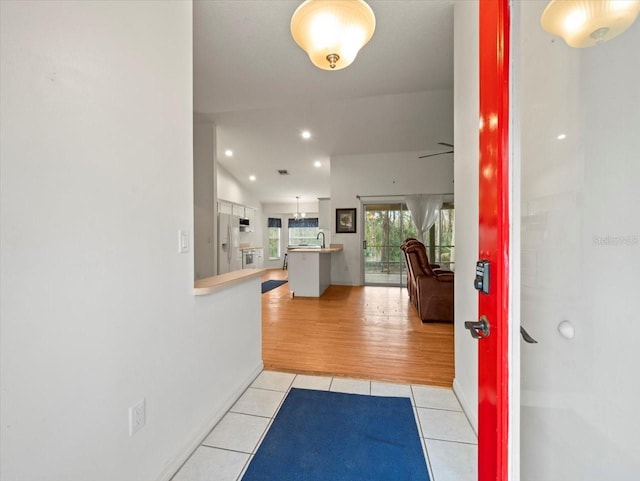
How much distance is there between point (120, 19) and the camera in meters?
1.03

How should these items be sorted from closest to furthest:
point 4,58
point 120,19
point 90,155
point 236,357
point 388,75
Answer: point 4,58 → point 90,155 → point 120,19 → point 236,357 → point 388,75

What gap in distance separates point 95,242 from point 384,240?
605 centimetres

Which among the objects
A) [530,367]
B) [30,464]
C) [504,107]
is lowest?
[30,464]

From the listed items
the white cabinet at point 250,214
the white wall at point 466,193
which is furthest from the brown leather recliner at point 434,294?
the white cabinet at point 250,214

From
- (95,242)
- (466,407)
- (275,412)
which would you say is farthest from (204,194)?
(466,407)

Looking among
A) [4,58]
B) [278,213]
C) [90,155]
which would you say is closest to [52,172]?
[90,155]

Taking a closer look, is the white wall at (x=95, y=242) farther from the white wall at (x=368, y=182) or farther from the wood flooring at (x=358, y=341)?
the white wall at (x=368, y=182)

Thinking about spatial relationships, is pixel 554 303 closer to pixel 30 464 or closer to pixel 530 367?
pixel 530 367

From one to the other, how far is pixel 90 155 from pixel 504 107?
131 cm

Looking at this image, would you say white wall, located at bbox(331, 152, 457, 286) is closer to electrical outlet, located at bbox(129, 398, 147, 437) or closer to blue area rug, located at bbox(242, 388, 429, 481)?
blue area rug, located at bbox(242, 388, 429, 481)

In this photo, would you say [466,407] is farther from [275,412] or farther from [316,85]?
[316,85]

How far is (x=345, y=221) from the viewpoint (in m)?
6.42

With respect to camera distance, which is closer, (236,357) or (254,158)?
(236,357)

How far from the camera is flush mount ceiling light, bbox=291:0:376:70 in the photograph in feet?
4.16
